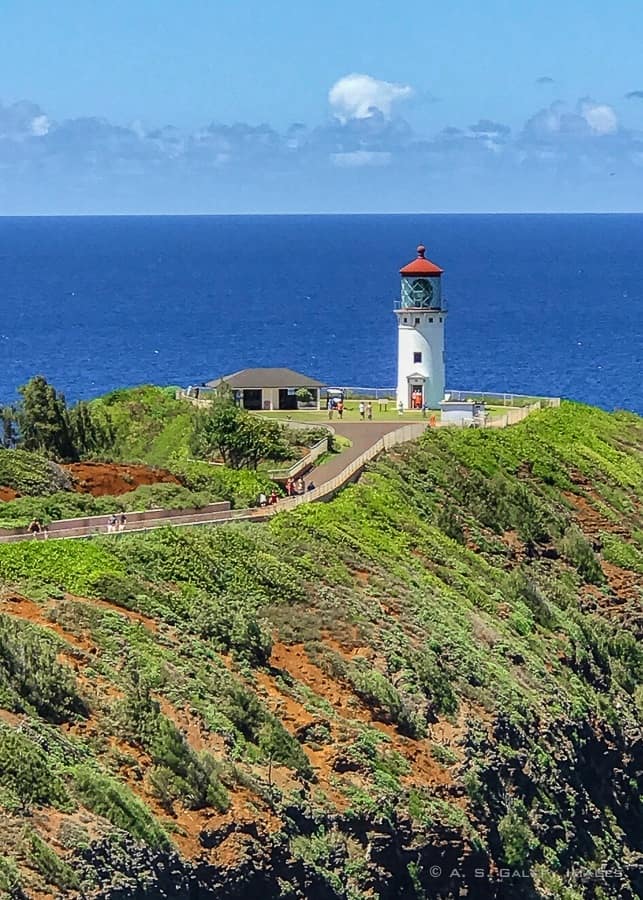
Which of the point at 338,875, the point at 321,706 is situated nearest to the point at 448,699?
the point at 321,706

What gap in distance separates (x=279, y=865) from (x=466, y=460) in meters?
23.5

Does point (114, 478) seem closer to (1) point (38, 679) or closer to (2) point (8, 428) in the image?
(2) point (8, 428)

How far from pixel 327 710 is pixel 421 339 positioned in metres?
29.7

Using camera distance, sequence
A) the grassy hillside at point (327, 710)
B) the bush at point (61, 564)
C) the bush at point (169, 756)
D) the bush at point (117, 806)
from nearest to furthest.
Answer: the bush at point (117, 806), the grassy hillside at point (327, 710), the bush at point (169, 756), the bush at point (61, 564)

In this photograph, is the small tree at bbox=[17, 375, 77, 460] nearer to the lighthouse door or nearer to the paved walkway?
the paved walkway

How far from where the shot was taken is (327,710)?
3309cm

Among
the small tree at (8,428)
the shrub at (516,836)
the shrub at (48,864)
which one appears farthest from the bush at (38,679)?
the small tree at (8,428)

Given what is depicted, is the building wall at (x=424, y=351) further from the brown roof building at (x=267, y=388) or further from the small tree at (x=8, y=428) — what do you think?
the small tree at (x=8, y=428)

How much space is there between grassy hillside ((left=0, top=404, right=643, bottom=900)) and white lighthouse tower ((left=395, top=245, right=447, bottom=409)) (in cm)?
1352

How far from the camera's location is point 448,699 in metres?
35.4

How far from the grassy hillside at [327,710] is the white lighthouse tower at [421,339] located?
532 inches

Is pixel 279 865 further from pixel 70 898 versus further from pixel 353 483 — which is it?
pixel 353 483

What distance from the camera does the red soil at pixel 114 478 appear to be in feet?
148

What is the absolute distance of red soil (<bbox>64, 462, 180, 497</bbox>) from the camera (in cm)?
4503
